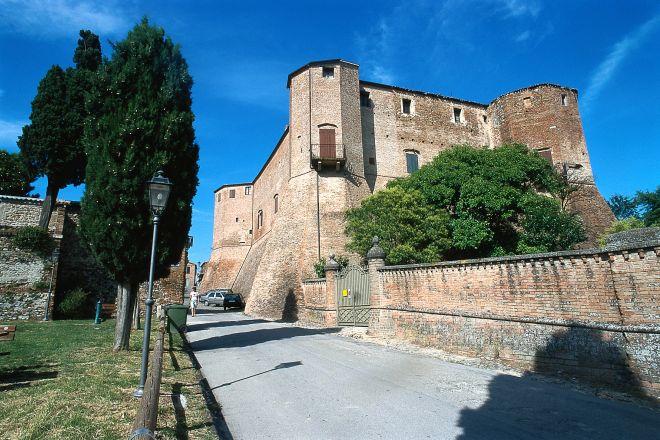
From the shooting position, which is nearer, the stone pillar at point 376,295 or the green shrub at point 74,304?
the stone pillar at point 376,295

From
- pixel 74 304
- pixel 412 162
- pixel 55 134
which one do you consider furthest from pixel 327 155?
pixel 74 304

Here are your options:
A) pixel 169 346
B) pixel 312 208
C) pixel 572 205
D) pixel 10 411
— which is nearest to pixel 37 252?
pixel 169 346

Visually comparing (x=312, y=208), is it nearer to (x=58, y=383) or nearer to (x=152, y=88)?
(x=152, y=88)

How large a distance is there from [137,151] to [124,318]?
4208mm

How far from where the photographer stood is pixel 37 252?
18.2 meters

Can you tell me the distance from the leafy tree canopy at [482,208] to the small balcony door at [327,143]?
17.6ft

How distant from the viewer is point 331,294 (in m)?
17.9

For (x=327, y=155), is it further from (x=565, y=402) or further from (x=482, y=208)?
(x=565, y=402)

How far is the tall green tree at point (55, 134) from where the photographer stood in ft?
72.7

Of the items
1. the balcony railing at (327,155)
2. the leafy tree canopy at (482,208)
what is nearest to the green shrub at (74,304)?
the leafy tree canopy at (482,208)

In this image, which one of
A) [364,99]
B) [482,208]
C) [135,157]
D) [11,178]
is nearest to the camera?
[135,157]

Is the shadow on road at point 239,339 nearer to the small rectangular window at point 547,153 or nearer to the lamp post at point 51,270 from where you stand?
the lamp post at point 51,270

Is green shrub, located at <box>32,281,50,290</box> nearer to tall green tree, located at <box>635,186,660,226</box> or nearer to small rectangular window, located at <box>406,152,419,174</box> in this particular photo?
small rectangular window, located at <box>406,152,419,174</box>

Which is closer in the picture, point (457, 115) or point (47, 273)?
point (47, 273)
